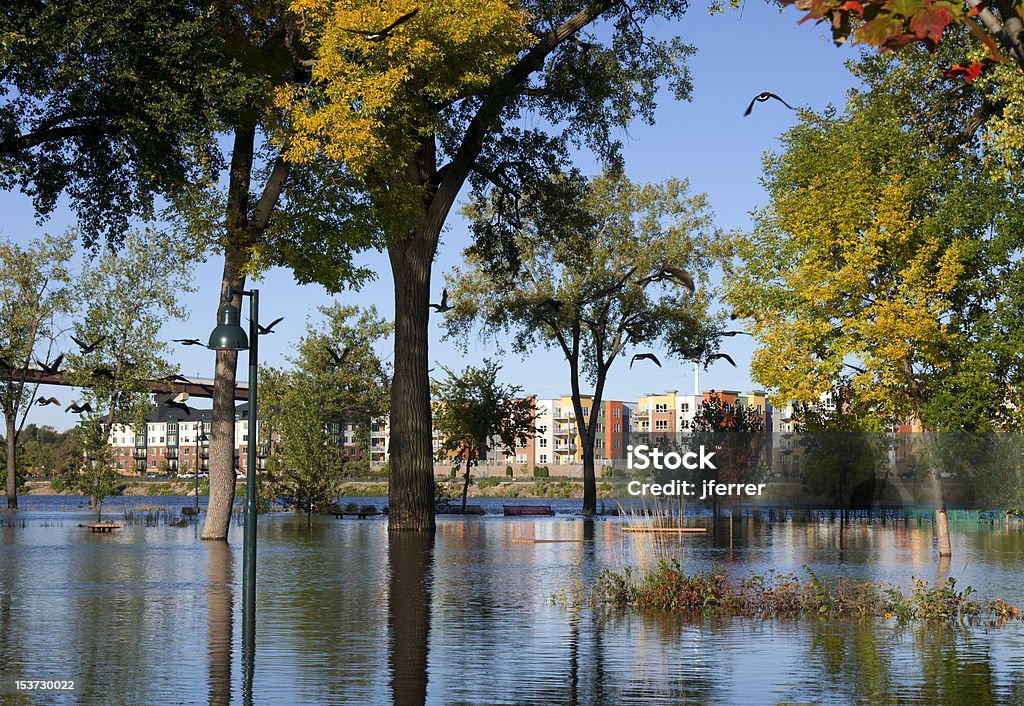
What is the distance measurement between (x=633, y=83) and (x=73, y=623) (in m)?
27.1

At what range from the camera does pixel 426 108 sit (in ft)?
106

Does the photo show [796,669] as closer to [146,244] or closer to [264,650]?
[264,650]

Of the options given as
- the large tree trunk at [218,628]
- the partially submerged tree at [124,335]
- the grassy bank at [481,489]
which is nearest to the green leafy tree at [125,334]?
the partially submerged tree at [124,335]

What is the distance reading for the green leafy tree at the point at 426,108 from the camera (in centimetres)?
2969

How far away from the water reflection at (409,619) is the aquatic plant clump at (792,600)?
9.45 ft

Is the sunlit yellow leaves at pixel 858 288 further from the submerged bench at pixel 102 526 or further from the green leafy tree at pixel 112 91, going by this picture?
the submerged bench at pixel 102 526

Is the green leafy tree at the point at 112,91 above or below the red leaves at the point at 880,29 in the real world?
above

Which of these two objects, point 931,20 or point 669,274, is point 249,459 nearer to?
point 931,20

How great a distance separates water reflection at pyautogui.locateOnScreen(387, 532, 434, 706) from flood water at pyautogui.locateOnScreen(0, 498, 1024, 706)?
0.04 metres

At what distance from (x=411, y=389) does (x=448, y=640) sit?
2291 centimetres

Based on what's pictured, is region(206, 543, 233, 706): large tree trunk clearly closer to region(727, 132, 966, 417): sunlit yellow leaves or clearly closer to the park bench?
region(727, 132, 966, 417): sunlit yellow leaves

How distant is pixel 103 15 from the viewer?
79.0 ft

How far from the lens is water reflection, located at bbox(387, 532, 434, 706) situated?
1152 centimetres

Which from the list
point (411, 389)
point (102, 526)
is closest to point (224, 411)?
point (411, 389)
